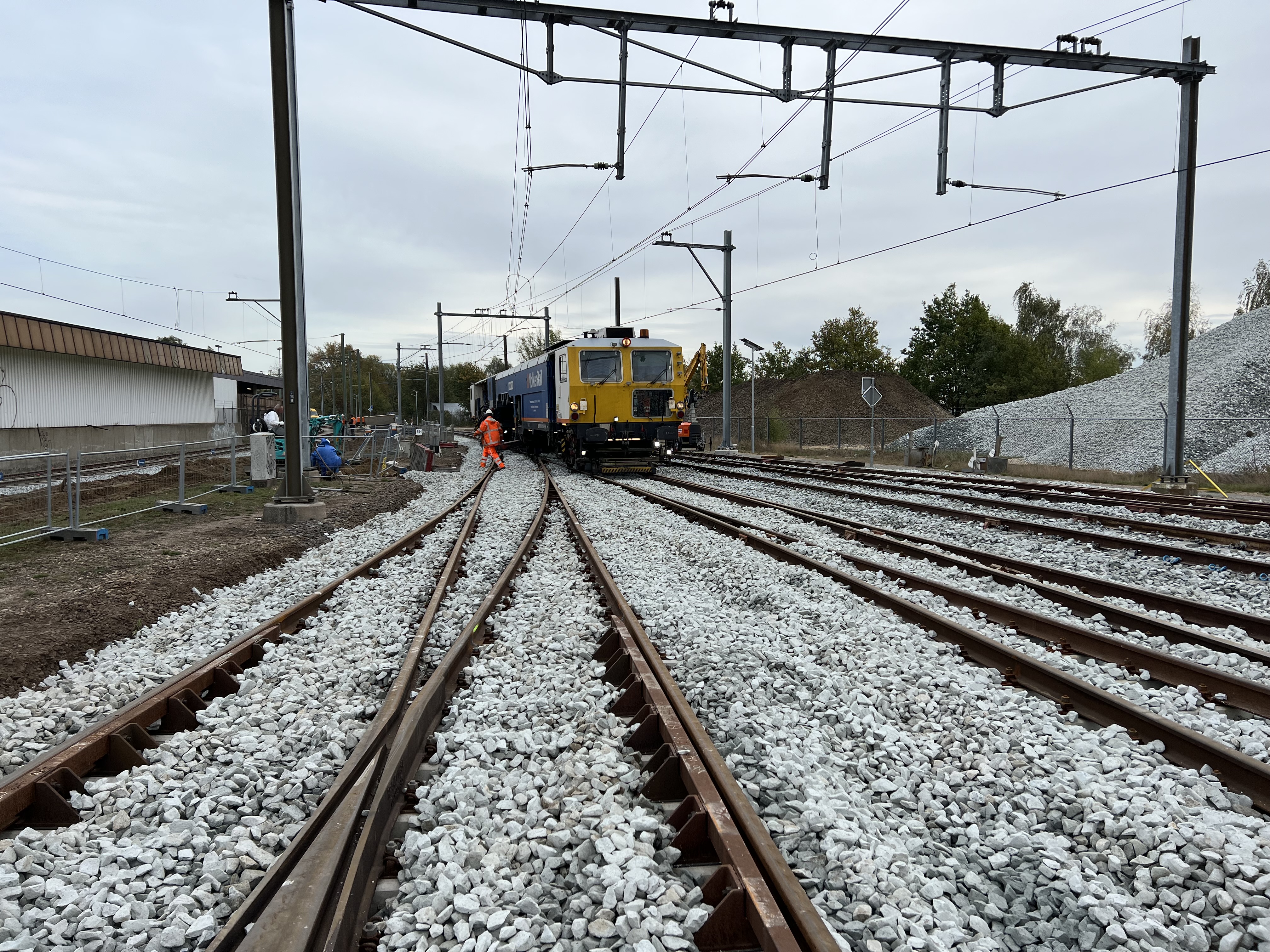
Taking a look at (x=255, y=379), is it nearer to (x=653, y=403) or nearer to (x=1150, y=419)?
(x=653, y=403)

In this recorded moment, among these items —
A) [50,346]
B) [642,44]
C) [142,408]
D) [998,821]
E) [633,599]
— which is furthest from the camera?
[142,408]

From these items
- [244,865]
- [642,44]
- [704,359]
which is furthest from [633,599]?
[704,359]

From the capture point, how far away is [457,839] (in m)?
2.83

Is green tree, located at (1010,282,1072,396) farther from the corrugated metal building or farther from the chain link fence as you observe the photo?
the corrugated metal building

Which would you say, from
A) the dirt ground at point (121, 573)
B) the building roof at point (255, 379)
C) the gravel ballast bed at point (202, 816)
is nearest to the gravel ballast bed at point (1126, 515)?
the gravel ballast bed at point (202, 816)

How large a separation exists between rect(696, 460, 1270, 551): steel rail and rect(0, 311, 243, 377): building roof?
23.1 m

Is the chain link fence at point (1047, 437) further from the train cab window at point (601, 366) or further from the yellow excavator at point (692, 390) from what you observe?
the train cab window at point (601, 366)

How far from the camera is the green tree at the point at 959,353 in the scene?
2630 inches

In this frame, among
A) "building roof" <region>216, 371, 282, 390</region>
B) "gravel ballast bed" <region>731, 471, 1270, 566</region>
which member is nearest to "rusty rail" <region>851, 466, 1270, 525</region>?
"gravel ballast bed" <region>731, 471, 1270, 566</region>

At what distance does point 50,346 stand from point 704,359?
19988mm

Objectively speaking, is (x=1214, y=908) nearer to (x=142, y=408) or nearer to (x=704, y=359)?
(x=704, y=359)

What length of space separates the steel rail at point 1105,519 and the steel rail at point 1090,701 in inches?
213

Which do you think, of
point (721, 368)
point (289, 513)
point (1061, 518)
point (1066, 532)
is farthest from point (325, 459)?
point (721, 368)

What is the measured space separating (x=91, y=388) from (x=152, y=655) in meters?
26.4
